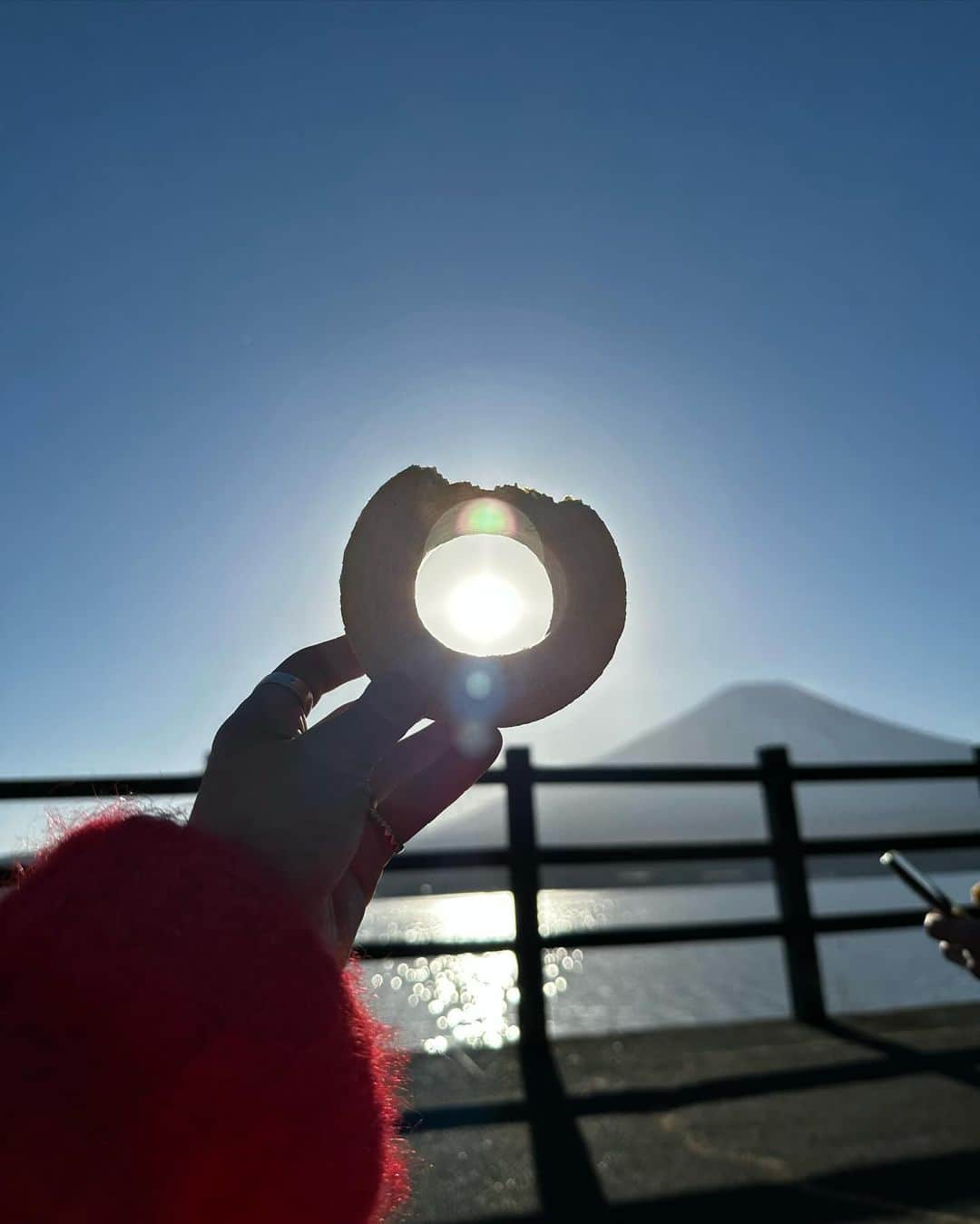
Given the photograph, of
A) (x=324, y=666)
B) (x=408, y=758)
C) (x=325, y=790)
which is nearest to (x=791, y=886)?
(x=324, y=666)

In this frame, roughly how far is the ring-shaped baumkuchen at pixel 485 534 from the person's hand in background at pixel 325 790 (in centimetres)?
19

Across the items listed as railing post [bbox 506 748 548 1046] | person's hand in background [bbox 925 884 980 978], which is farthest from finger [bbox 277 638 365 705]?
railing post [bbox 506 748 548 1046]

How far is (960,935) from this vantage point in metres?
1.95

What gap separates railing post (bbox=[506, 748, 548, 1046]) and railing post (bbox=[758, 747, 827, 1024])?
151 cm

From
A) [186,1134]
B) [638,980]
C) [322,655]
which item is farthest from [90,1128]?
[638,980]

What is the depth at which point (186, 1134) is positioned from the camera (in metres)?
0.67

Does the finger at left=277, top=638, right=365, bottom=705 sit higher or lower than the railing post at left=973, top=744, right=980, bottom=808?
lower

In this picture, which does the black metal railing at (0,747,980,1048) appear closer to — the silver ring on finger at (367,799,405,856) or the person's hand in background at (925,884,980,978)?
the person's hand in background at (925,884,980,978)

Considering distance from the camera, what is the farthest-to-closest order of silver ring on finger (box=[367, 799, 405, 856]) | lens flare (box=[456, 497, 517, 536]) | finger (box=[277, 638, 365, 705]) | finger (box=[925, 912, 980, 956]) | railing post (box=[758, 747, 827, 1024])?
1. railing post (box=[758, 747, 827, 1024])
2. finger (box=[925, 912, 980, 956])
3. lens flare (box=[456, 497, 517, 536])
4. finger (box=[277, 638, 365, 705])
5. silver ring on finger (box=[367, 799, 405, 856])

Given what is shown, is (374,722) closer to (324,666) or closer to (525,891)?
(324,666)

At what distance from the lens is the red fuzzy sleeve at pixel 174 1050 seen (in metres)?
0.64

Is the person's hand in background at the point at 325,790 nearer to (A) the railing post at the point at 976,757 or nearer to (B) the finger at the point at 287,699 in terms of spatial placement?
(B) the finger at the point at 287,699

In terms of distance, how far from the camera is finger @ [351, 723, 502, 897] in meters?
1.01

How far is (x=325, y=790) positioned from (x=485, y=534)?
83 cm
